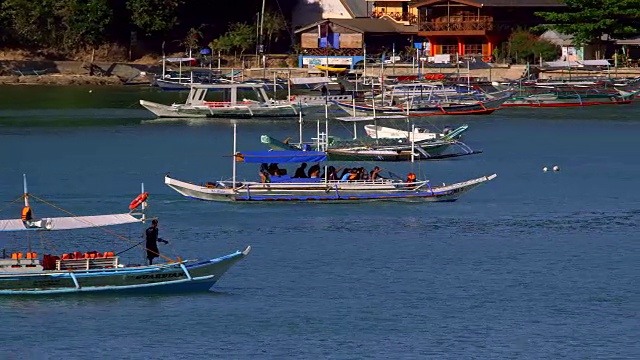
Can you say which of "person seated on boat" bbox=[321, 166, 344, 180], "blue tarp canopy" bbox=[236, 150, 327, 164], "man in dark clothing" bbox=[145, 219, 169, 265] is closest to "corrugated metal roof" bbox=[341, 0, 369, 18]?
"person seated on boat" bbox=[321, 166, 344, 180]

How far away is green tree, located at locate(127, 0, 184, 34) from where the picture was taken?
129250 millimetres

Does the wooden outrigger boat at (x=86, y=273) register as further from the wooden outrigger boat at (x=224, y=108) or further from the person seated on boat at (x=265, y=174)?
the wooden outrigger boat at (x=224, y=108)

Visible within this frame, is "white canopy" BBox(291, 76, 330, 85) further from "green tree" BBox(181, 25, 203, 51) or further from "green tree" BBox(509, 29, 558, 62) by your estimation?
"green tree" BBox(181, 25, 203, 51)

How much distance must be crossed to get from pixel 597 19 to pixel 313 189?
65976 millimetres

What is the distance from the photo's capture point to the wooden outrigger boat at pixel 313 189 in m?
58.9

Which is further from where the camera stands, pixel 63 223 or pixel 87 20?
pixel 87 20

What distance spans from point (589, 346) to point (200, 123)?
2414 inches

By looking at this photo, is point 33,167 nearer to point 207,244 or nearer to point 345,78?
point 207,244

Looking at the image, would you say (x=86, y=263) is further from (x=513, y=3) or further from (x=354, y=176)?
(x=513, y=3)

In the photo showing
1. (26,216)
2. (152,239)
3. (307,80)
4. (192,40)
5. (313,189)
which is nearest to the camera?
(26,216)

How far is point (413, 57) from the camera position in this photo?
123562mm

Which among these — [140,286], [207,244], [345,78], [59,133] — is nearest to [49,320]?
[140,286]

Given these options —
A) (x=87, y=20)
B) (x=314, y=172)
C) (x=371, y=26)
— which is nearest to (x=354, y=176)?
(x=314, y=172)

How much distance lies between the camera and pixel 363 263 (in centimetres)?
4988
